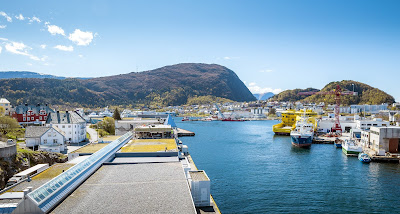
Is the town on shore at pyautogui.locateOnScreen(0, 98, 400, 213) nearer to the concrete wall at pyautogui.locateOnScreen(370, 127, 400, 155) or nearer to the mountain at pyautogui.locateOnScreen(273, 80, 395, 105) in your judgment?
the concrete wall at pyautogui.locateOnScreen(370, 127, 400, 155)

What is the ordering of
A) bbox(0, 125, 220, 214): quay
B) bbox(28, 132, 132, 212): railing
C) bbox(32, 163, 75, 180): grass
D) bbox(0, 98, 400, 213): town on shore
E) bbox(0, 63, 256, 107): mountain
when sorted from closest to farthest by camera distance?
bbox(28, 132, 132, 212): railing < bbox(0, 125, 220, 214): quay < bbox(0, 98, 400, 213): town on shore < bbox(32, 163, 75, 180): grass < bbox(0, 63, 256, 107): mountain

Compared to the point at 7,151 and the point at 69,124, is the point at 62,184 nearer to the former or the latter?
the point at 7,151

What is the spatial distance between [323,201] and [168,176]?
7763 mm

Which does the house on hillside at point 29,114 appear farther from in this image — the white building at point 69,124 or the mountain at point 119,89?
the mountain at point 119,89

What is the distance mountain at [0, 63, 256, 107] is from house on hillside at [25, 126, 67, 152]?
66.1m

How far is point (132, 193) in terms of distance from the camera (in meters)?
8.67

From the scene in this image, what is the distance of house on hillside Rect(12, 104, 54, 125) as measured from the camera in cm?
3125

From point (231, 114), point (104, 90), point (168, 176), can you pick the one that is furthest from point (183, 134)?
Result: point (104, 90)

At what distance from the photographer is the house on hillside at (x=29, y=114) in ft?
103

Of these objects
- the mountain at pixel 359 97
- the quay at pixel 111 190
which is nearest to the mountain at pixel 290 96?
the mountain at pixel 359 97

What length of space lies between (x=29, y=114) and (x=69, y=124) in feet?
37.6

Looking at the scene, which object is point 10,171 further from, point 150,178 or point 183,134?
point 183,134

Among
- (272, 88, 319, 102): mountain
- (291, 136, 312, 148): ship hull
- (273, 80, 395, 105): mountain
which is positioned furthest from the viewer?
(272, 88, 319, 102): mountain

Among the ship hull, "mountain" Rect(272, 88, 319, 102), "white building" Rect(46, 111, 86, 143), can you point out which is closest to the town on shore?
"white building" Rect(46, 111, 86, 143)
